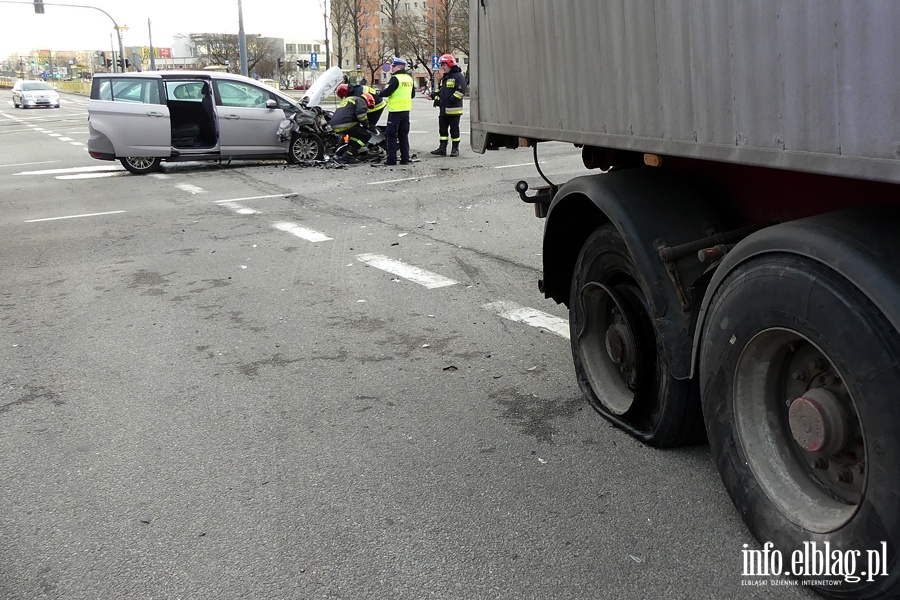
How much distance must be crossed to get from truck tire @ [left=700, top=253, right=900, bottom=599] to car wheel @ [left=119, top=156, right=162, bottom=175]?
14.3 metres

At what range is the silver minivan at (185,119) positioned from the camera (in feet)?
48.9

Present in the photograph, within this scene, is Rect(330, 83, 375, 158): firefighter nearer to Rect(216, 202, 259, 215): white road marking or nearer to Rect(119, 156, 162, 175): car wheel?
Rect(119, 156, 162, 175): car wheel

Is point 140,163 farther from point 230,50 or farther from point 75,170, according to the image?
point 230,50

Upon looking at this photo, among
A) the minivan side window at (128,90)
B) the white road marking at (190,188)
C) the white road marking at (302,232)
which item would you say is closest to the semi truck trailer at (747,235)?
the white road marking at (302,232)

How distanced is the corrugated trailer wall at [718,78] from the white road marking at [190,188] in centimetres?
972

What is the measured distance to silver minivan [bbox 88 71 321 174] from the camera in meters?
14.9

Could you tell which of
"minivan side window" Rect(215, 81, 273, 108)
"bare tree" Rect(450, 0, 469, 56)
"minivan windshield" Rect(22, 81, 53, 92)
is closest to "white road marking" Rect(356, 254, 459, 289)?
"minivan side window" Rect(215, 81, 273, 108)

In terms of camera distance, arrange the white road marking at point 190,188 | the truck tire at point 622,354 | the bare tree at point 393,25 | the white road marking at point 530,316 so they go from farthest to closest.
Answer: the bare tree at point 393,25 < the white road marking at point 190,188 < the white road marking at point 530,316 < the truck tire at point 622,354

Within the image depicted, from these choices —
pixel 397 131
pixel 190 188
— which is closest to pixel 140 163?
pixel 190 188

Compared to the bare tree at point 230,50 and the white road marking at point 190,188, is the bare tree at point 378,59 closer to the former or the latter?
the bare tree at point 230,50

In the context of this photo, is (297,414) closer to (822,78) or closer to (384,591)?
(384,591)

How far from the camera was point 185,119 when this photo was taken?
15.9 m

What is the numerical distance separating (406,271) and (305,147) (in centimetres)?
935

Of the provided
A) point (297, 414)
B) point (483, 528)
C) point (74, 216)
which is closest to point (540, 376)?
point (297, 414)
